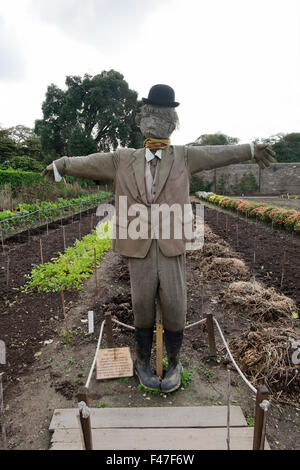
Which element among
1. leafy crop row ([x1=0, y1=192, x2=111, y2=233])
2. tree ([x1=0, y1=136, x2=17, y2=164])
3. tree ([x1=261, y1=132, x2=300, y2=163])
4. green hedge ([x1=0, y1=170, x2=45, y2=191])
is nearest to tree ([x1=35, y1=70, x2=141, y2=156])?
tree ([x1=0, y1=136, x2=17, y2=164])

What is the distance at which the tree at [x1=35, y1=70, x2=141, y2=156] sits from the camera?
21422 millimetres

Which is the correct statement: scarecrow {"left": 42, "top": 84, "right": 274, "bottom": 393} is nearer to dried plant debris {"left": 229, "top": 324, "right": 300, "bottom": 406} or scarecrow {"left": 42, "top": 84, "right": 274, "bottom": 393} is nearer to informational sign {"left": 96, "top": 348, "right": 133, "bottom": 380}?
informational sign {"left": 96, "top": 348, "right": 133, "bottom": 380}

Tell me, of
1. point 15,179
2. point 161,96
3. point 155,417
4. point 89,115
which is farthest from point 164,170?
point 89,115

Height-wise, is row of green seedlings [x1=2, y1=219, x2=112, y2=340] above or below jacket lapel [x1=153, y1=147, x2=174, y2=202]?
below

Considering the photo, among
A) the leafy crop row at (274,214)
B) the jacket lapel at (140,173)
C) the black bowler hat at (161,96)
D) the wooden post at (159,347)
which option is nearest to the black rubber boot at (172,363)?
the wooden post at (159,347)

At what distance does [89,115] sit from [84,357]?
73.2 ft

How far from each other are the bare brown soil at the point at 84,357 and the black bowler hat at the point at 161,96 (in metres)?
2.01

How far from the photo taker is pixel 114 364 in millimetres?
2471

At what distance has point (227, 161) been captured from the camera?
2014 mm

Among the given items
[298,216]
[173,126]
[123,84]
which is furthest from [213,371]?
[123,84]

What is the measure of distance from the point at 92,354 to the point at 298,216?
667 centimetres

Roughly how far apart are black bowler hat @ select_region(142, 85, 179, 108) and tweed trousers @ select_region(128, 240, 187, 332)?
899mm

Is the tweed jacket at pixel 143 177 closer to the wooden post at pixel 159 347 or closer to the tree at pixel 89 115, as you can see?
the wooden post at pixel 159 347
